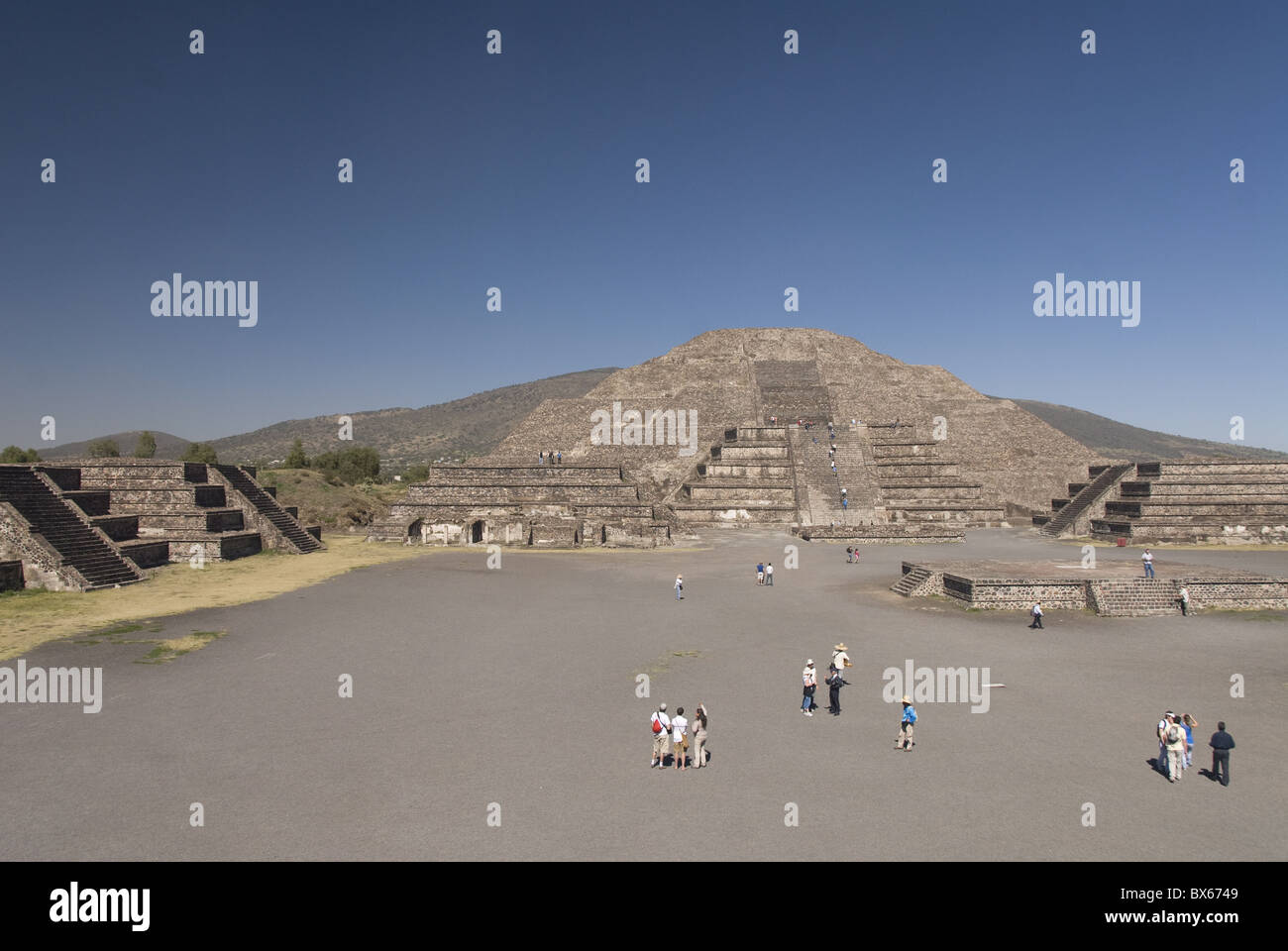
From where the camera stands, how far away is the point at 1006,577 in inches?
715

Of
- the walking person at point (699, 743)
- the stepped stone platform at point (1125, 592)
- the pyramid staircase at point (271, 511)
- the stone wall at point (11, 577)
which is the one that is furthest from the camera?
the pyramid staircase at point (271, 511)

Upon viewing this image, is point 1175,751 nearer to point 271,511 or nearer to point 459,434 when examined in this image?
point 271,511

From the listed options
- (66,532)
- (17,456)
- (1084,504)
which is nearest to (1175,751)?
(66,532)

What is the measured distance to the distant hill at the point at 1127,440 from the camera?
528ft

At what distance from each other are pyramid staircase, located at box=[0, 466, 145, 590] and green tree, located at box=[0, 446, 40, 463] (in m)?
29.0

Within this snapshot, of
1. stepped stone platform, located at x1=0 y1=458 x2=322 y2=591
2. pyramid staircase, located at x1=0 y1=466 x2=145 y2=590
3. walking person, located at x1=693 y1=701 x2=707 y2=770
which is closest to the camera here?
walking person, located at x1=693 y1=701 x2=707 y2=770

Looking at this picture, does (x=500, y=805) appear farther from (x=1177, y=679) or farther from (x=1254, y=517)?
(x=1254, y=517)

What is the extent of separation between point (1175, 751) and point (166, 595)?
2241 cm

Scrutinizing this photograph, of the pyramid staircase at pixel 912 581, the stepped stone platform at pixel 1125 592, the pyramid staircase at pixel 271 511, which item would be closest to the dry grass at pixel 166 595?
the pyramid staircase at pixel 271 511

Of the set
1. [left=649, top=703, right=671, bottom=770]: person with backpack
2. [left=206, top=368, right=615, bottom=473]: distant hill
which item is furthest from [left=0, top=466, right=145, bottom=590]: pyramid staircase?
[left=206, top=368, right=615, bottom=473]: distant hill

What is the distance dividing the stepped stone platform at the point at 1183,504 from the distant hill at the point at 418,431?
97893mm

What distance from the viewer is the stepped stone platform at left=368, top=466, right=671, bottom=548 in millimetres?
31734

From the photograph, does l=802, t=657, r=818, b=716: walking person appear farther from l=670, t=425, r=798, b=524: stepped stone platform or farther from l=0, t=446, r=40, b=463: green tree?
l=0, t=446, r=40, b=463: green tree

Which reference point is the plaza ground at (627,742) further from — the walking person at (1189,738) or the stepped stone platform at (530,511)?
the stepped stone platform at (530,511)
